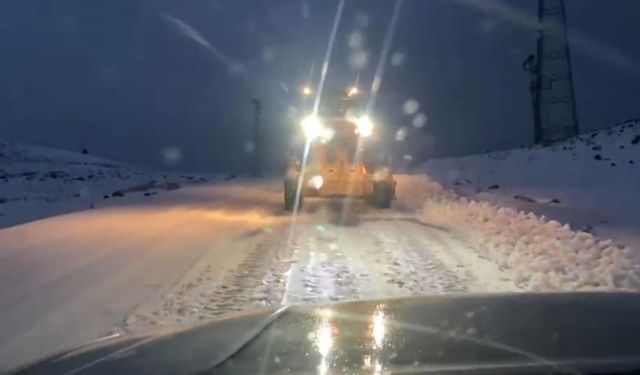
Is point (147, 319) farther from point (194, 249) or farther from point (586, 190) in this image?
point (586, 190)

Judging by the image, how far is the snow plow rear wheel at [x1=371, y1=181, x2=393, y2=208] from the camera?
23.6 metres

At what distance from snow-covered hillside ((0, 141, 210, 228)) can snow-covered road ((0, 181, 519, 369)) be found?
31.6 ft

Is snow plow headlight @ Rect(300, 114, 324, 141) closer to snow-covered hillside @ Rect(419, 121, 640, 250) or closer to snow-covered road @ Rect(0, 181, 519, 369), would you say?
snow-covered hillside @ Rect(419, 121, 640, 250)

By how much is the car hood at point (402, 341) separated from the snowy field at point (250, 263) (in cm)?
305

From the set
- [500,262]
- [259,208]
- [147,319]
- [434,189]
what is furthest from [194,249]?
[434,189]

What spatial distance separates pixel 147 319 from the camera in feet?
27.6

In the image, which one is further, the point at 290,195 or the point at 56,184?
the point at 56,184

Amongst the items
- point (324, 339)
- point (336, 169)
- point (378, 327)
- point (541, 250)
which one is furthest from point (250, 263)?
point (336, 169)

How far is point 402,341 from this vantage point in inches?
142

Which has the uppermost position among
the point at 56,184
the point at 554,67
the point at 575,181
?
the point at 554,67

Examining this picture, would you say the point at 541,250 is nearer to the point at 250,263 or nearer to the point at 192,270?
Answer: the point at 250,263

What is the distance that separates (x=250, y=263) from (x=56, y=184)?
3850 cm

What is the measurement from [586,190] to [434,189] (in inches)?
204

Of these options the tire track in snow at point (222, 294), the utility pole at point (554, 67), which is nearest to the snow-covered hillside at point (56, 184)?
the tire track in snow at point (222, 294)
